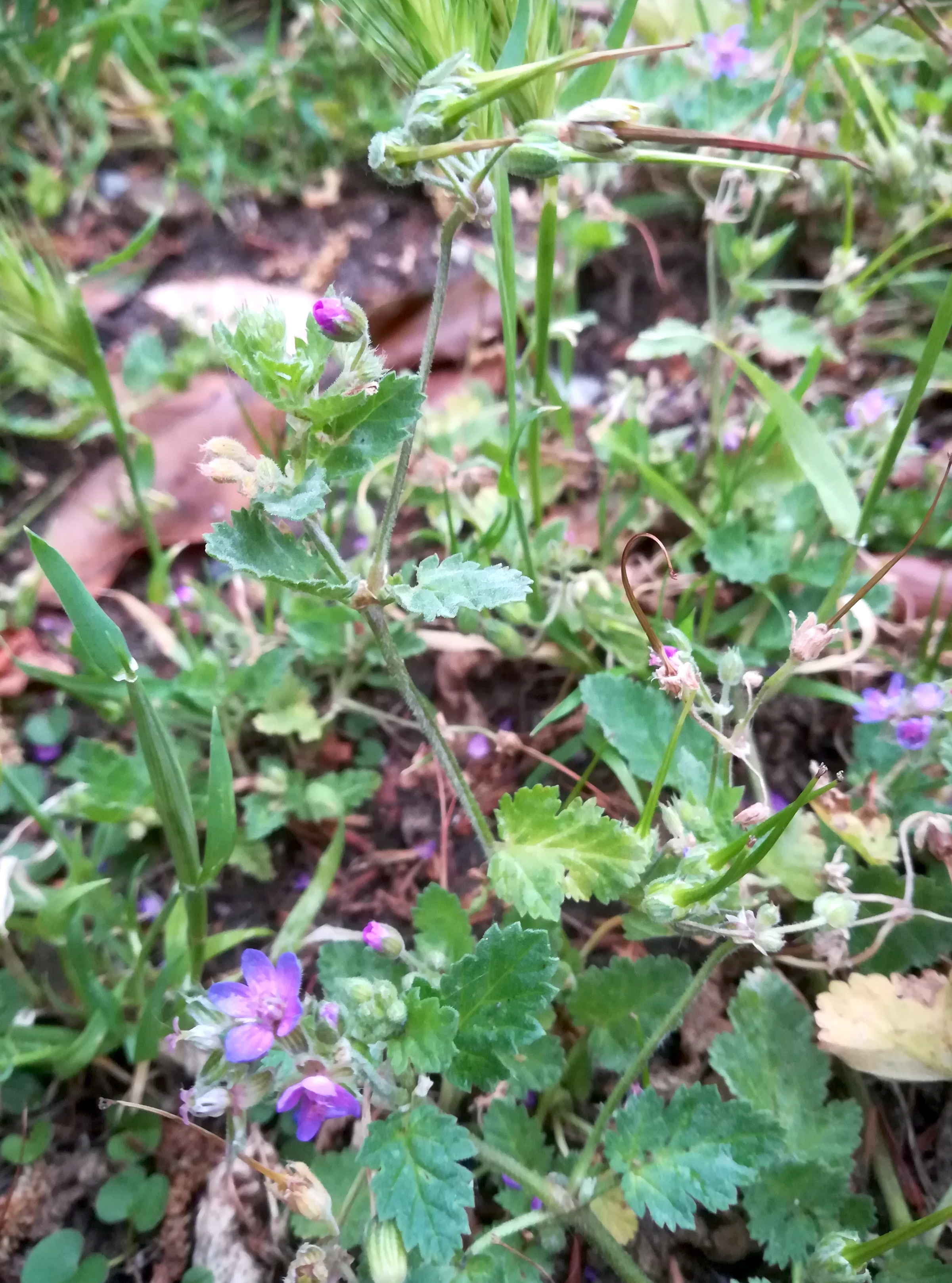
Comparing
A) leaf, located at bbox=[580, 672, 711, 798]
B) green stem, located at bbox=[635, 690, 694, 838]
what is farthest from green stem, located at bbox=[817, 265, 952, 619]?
green stem, located at bbox=[635, 690, 694, 838]

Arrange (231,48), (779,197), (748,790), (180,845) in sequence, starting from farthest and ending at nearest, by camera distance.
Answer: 1. (231,48)
2. (779,197)
3. (748,790)
4. (180,845)

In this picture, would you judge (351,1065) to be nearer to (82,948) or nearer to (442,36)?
Answer: (82,948)

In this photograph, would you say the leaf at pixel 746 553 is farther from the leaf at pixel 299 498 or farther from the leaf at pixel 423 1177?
the leaf at pixel 423 1177

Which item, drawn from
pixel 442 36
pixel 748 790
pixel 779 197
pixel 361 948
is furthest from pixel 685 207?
pixel 361 948

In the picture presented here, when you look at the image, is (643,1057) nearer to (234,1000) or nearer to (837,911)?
(837,911)

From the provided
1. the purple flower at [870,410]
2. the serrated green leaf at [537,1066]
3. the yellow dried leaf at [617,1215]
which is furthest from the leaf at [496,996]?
the purple flower at [870,410]

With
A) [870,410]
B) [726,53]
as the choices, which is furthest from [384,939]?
[726,53]
